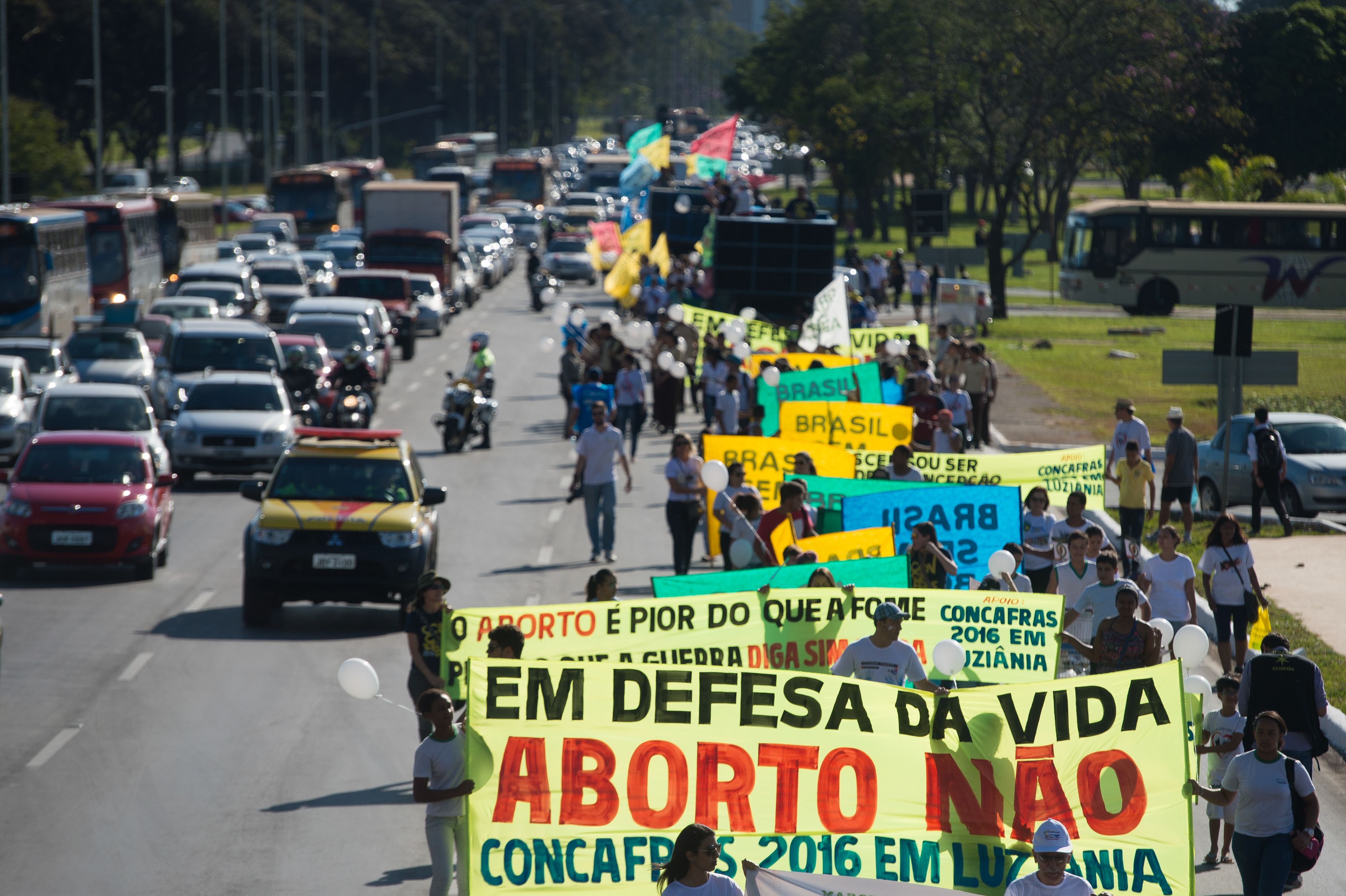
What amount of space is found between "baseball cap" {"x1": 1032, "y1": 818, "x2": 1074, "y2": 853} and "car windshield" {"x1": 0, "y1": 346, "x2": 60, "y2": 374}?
26647 millimetres

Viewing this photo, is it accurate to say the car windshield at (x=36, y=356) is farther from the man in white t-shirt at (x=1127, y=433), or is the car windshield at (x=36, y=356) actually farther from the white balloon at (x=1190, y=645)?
the white balloon at (x=1190, y=645)

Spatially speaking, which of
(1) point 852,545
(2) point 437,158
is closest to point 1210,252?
(1) point 852,545

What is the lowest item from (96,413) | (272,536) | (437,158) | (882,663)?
(272,536)

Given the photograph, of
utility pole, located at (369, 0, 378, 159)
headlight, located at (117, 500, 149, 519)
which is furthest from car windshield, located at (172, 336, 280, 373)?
utility pole, located at (369, 0, 378, 159)

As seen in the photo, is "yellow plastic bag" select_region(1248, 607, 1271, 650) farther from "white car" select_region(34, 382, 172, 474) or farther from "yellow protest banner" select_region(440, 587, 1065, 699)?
"white car" select_region(34, 382, 172, 474)

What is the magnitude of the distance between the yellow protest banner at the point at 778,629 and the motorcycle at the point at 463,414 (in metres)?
18.2

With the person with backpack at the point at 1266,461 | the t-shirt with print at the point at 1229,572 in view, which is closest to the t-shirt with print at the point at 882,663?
the t-shirt with print at the point at 1229,572

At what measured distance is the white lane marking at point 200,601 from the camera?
17828mm

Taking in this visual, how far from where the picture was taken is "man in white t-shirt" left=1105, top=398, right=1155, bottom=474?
1862cm

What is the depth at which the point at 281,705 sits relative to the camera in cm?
1393

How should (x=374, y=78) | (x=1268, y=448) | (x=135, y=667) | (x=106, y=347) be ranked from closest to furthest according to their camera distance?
(x=135, y=667) < (x=1268, y=448) < (x=106, y=347) < (x=374, y=78)

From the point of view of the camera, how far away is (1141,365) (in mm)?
40344

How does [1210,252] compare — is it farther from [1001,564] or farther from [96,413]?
[1001,564]

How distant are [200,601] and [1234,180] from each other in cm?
4386
